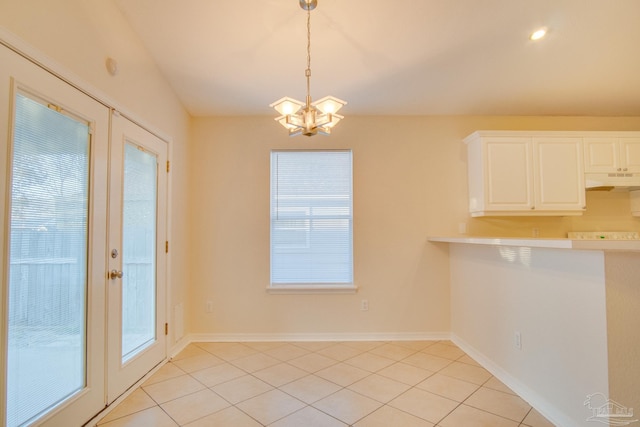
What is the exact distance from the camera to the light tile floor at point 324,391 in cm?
193

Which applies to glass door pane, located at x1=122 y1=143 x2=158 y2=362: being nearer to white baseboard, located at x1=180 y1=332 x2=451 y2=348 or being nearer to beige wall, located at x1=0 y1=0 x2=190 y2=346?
beige wall, located at x1=0 y1=0 x2=190 y2=346

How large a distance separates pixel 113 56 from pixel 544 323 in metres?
3.42

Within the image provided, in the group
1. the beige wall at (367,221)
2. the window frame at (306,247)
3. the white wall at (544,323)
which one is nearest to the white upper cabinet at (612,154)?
the beige wall at (367,221)

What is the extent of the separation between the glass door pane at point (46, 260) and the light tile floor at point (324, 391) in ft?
1.83

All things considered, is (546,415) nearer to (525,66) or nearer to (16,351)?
(525,66)

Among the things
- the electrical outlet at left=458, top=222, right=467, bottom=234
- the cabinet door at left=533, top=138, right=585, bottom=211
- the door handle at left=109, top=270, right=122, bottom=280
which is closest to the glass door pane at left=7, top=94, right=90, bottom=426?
the door handle at left=109, top=270, right=122, bottom=280

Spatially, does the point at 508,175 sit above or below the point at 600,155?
below

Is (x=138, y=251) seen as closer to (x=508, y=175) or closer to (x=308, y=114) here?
(x=308, y=114)

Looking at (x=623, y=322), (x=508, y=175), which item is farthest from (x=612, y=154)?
(x=623, y=322)

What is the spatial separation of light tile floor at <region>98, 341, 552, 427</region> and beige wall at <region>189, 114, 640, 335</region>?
0.38 meters

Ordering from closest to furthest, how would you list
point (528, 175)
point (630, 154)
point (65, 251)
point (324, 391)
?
1. point (65, 251)
2. point (324, 391)
3. point (528, 175)
4. point (630, 154)

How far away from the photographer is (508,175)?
10.4 ft

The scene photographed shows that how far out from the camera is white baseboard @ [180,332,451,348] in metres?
3.39

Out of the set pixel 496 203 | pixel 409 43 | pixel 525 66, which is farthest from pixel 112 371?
pixel 525 66
